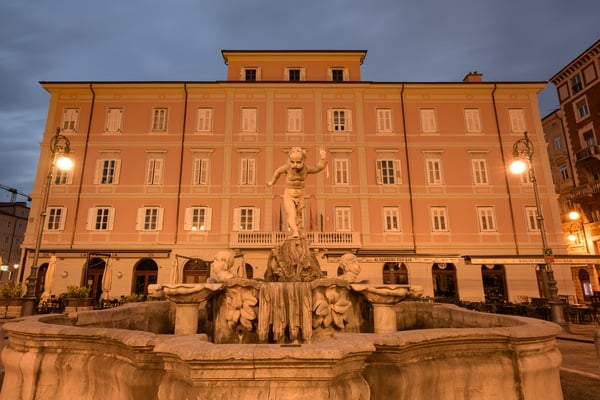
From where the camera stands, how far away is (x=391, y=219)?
23.8m

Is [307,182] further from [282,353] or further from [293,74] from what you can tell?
[282,353]

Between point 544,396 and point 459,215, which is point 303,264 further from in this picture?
point 459,215

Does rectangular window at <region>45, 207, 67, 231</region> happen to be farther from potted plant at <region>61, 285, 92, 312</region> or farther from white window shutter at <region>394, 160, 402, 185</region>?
white window shutter at <region>394, 160, 402, 185</region>

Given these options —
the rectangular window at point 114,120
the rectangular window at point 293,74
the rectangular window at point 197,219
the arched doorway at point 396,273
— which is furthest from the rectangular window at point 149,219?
the arched doorway at point 396,273

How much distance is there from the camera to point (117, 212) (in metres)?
23.6

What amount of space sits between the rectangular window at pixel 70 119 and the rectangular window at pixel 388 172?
75.4ft

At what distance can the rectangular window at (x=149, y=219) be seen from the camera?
76.6ft

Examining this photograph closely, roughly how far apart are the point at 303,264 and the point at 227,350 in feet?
14.7

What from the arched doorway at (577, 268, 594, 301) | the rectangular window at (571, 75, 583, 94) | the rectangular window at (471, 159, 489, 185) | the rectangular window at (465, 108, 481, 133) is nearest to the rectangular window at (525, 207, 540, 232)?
the rectangular window at (471, 159, 489, 185)

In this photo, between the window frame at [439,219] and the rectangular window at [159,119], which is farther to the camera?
the rectangular window at [159,119]

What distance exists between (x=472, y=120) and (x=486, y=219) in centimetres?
775

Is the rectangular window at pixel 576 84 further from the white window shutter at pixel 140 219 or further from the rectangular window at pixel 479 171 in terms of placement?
the white window shutter at pixel 140 219

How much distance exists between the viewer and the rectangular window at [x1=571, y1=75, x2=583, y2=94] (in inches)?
1252

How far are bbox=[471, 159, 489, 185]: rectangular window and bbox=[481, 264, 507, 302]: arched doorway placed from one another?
6.12 meters
